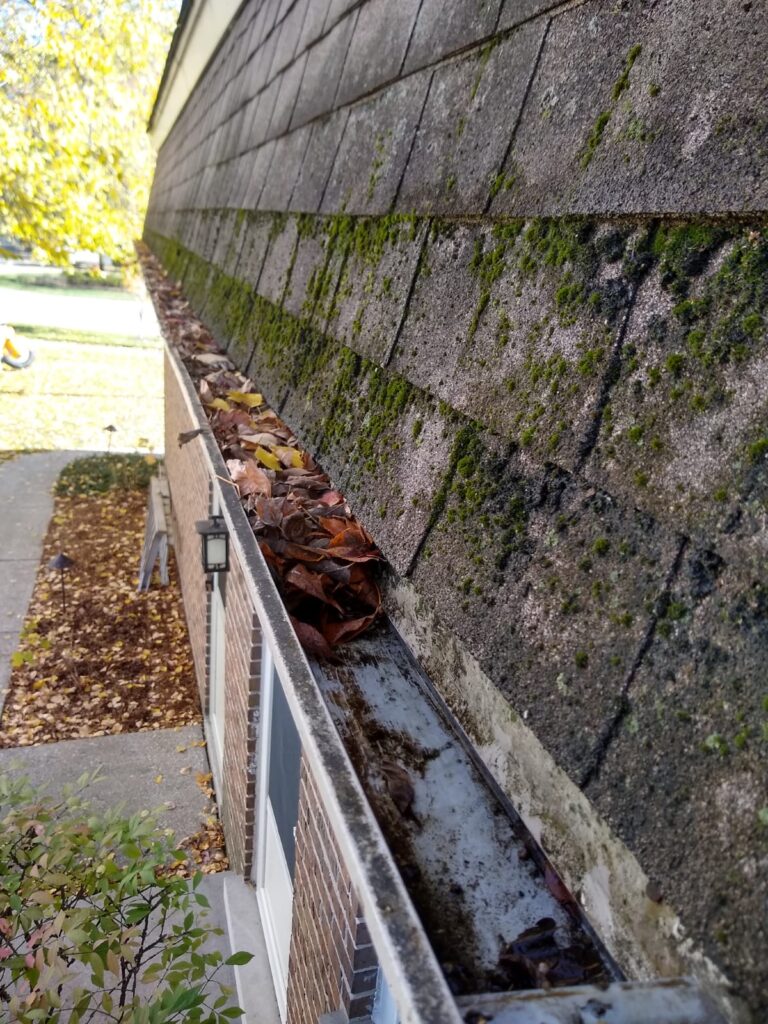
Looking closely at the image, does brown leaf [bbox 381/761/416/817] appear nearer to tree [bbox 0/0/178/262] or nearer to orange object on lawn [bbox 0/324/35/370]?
tree [bbox 0/0/178/262]

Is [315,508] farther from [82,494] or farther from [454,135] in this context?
[82,494]

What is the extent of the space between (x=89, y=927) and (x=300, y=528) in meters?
2.19

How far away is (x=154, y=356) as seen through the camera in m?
29.2

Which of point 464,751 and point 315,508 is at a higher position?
point 315,508

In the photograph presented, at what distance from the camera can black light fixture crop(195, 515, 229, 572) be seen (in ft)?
14.2

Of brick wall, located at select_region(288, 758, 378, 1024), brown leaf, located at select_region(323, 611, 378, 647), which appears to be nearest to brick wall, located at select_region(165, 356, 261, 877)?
brick wall, located at select_region(288, 758, 378, 1024)

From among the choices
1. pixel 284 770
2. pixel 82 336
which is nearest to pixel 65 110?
pixel 284 770

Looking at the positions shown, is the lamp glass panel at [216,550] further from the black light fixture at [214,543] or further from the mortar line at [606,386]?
the mortar line at [606,386]

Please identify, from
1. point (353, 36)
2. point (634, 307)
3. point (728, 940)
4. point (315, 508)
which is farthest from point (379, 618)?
point (353, 36)

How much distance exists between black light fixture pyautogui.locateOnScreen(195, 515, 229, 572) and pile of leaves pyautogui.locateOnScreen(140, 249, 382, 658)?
126cm

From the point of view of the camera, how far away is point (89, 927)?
122 inches

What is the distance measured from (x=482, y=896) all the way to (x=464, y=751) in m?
0.32

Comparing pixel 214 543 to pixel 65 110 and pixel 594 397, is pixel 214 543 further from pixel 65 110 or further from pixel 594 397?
pixel 65 110

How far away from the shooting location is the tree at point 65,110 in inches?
548
